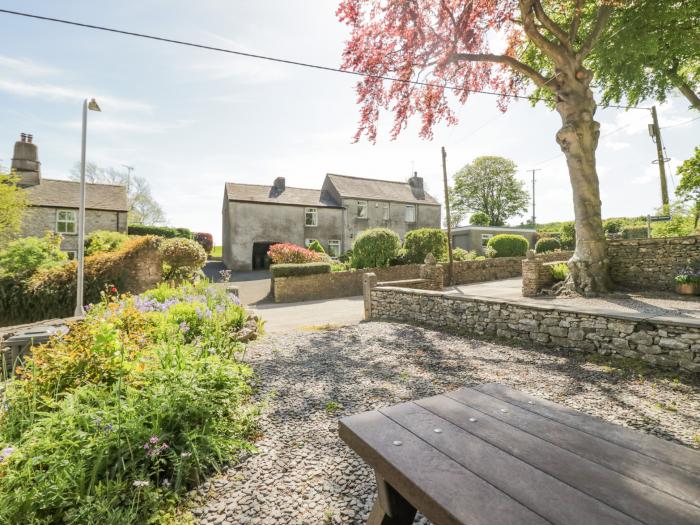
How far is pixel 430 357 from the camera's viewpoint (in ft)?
18.1

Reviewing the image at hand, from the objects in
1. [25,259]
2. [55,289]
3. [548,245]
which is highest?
[548,245]

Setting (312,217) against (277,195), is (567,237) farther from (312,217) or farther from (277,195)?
(277,195)

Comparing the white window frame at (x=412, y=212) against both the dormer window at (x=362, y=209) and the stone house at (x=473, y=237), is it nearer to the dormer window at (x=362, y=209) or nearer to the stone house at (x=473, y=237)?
the dormer window at (x=362, y=209)

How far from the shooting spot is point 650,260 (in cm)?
1014

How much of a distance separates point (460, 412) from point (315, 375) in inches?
129

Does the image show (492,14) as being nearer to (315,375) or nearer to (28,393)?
(315,375)

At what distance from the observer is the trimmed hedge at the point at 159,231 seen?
82.3 ft

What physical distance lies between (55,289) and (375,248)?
13.0 meters

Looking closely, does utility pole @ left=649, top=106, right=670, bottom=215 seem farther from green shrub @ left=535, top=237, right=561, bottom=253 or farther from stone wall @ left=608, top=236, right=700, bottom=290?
stone wall @ left=608, top=236, right=700, bottom=290

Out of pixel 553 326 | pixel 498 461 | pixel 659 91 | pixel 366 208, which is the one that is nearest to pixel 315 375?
pixel 498 461

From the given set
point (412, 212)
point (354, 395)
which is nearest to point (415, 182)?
point (412, 212)

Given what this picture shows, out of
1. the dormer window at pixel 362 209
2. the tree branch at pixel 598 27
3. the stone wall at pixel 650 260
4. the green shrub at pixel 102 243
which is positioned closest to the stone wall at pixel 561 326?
the stone wall at pixel 650 260

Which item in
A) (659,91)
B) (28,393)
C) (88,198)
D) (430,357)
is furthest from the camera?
(88,198)

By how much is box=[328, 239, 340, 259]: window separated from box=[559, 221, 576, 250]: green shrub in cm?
1883
